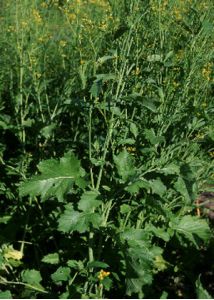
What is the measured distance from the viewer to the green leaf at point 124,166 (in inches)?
88.8

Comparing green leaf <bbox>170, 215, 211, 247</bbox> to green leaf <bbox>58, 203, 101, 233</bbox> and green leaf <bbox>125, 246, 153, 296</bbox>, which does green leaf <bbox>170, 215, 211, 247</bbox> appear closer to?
green leaf <bbox>125, 246, 153, 296</bbox>

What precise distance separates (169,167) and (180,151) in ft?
1.59

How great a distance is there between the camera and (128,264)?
2043mm

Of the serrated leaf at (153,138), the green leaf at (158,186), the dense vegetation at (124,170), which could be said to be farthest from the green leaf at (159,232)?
the serrated leaf at (153,138)

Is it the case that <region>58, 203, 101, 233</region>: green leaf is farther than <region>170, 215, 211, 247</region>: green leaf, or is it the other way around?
<region>170, 215, 211, 247</region>: green leaf

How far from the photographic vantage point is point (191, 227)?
2.62 metres

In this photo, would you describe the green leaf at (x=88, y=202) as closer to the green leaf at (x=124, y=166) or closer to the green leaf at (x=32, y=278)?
the green leaf at (x=124, y=166)

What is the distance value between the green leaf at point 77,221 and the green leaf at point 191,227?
649 millimetres

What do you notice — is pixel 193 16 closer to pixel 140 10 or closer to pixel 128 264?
pixel 140 10

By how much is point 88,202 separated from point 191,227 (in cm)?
81

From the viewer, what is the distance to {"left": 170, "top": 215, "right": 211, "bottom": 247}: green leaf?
254 cm

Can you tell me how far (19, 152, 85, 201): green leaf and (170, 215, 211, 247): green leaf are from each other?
0.79m

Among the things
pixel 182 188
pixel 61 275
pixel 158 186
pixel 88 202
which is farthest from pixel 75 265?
pixel 182 188

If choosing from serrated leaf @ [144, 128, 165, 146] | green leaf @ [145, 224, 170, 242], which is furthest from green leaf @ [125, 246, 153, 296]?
serrated leaf @ [144, 128, 165, 146]
